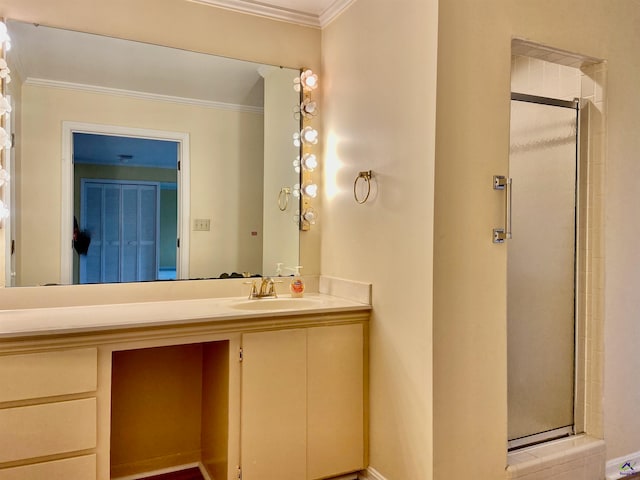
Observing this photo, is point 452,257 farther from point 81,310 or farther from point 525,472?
point 81,310

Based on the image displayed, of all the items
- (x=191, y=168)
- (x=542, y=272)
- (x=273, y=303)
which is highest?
(x=191, y=168)

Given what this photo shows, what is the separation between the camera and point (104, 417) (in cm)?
172

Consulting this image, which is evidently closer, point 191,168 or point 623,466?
point 623,466

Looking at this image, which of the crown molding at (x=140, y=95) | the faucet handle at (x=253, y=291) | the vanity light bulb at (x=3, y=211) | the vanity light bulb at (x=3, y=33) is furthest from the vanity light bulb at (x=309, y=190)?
the vanity light bulb at (x=3, y=33)

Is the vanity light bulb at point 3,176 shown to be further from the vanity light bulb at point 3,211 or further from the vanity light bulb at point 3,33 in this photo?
the vanity light bulb at point 3,33

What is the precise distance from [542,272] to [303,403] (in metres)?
1.42

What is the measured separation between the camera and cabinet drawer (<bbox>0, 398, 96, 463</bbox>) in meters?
1.57

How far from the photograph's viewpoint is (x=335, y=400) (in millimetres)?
2117

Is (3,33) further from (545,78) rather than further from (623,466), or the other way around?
(623,466)

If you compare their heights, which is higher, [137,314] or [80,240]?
[80,240]

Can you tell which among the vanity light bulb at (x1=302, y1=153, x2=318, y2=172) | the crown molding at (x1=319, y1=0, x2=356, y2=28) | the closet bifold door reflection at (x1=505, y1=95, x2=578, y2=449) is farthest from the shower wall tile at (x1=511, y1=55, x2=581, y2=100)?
the vanity light bulb at (x1=302, y1=153, x2=318, y2=172)

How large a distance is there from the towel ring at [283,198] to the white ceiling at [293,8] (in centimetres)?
97

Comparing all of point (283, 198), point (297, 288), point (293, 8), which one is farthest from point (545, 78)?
point (297, 288)

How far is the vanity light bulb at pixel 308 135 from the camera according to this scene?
2652mm
